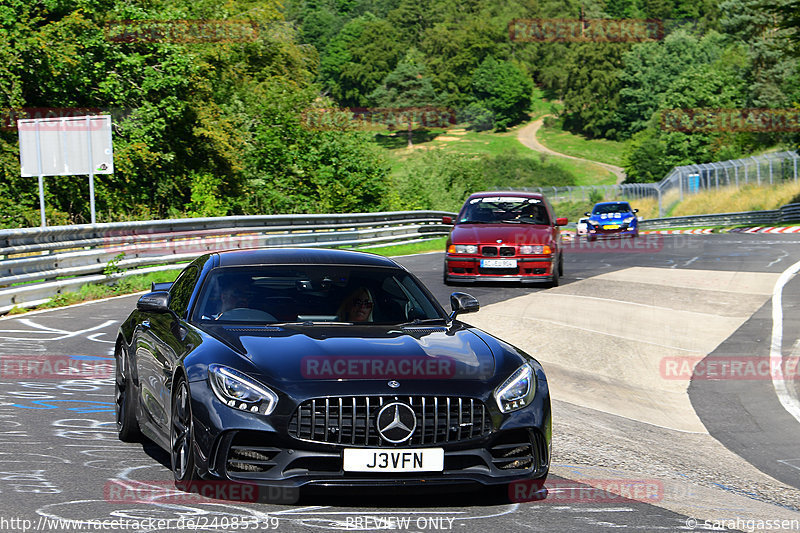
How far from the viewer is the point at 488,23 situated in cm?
19938

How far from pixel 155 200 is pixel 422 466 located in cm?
2892

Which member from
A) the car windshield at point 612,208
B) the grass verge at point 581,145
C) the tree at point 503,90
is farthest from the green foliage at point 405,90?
the car windshield at point 612,208

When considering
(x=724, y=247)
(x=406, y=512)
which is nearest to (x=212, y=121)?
(x=724, y=247)

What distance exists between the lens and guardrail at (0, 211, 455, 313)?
16.0m

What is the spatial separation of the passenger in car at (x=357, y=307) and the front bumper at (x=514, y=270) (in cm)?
1206

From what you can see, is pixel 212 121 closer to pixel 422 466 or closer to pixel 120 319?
pixel 120 319

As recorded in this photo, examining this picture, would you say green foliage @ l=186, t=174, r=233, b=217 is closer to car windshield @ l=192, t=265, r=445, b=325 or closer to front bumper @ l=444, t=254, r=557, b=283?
front bumper @ l=444, t=254, r=557, b=283

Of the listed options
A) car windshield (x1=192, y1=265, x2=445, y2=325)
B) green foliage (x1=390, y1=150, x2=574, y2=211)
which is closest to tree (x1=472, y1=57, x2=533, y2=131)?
green foliage (x1=390, y1=150, x2=574, y2=211)

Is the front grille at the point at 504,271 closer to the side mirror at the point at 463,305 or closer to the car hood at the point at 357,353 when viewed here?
the side mirror at the point at 463,305

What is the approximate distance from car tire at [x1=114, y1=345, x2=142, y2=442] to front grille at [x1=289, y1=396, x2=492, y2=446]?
2.19 m

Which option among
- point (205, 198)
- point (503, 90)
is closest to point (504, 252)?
point (205, 198)

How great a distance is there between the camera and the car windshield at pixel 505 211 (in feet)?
64.5

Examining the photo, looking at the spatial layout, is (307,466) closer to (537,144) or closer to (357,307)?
(357,307)

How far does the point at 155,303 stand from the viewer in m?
6.67
